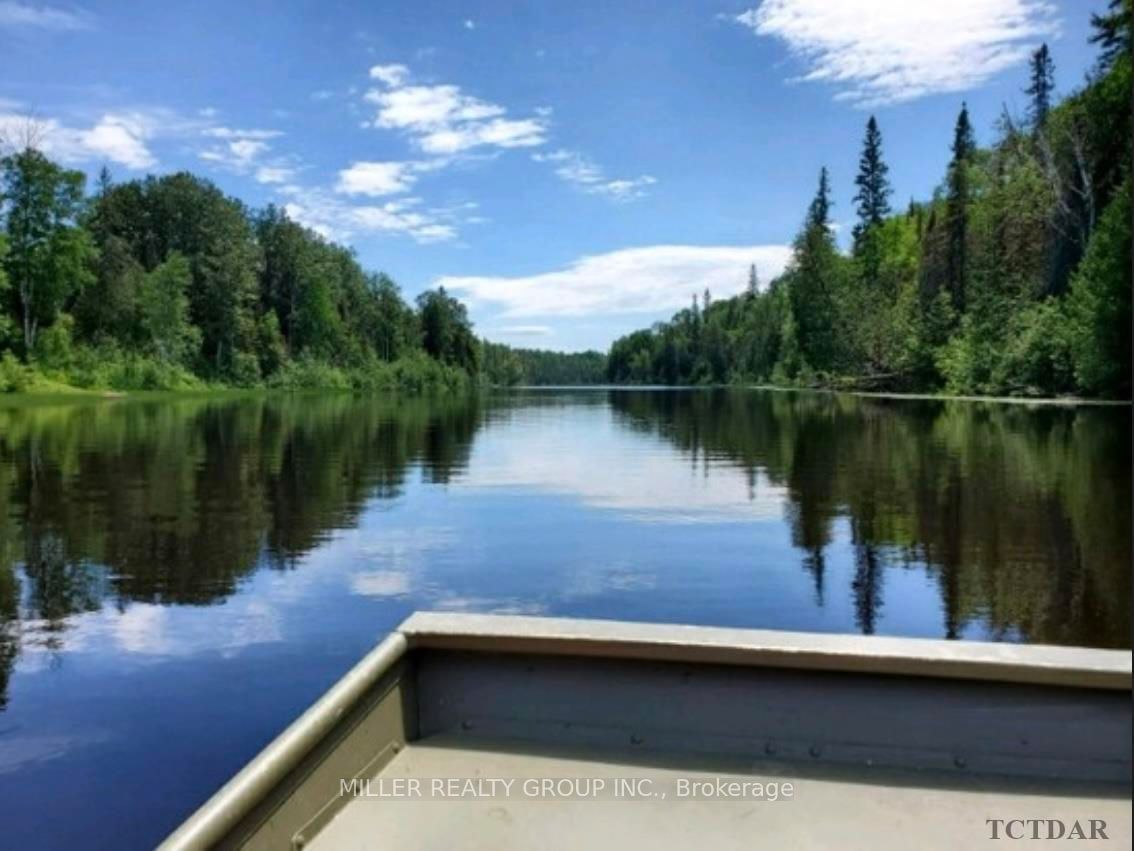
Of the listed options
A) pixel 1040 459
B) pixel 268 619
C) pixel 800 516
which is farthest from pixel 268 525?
pixel 1040 459

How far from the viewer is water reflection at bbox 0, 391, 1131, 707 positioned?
770 cm

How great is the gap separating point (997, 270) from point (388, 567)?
60595 millimetres

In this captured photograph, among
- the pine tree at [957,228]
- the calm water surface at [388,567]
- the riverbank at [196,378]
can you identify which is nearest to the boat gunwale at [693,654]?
the calm water surface at [388,567]

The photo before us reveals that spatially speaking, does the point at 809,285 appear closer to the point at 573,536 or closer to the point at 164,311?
the point at 164,311

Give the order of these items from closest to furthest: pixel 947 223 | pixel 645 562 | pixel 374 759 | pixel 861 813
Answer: pixel 861 813, pixel 374 759, pixel 645 562, pixel 947 223

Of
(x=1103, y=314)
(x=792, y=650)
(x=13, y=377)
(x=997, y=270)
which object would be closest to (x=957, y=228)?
(x=997, y=270)

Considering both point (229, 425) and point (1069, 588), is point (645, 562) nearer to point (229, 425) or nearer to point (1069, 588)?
point (1069, 588)

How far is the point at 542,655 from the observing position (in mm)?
3150

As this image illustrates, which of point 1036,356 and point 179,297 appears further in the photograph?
point 179,297

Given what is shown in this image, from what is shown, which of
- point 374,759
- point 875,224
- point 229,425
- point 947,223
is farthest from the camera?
point 875,224

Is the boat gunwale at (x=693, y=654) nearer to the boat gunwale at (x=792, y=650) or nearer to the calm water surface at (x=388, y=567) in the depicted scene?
the boat gunwale at (x=792, y=650)

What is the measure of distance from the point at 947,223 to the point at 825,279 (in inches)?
716

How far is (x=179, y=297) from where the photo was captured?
2832 inches

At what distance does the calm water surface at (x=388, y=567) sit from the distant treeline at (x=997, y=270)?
13.2 meters
